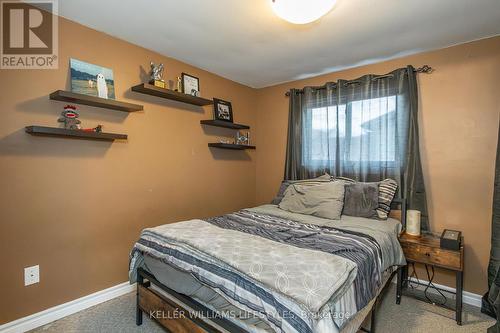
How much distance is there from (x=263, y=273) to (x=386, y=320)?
1515mm

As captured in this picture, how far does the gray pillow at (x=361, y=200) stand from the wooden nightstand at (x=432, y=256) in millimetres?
347

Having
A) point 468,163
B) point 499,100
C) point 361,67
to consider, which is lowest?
point 468,163

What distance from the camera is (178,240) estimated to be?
1.67 metres

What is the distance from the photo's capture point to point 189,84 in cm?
293

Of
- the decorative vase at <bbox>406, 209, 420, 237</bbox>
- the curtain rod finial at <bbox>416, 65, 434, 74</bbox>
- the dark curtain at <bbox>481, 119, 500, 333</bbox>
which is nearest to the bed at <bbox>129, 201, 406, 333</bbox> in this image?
the decorative vase at <bbox>406, 209, 420, 237</bbox>

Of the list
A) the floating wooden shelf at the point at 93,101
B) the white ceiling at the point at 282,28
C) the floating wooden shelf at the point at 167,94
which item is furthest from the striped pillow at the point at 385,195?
the floating wooden shelf at the point at 93,101

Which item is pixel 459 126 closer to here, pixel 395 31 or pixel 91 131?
pixel 395 31

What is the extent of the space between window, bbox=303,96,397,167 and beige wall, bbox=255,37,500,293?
1.01 feet

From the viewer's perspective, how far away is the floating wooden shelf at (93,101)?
6.39ft

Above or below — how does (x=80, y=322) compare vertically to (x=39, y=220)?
below

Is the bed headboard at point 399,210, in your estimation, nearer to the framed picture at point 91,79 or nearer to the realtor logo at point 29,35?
the framed picture at point 91,79

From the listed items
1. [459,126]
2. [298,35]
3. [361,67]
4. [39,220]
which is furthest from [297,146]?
[39,220]

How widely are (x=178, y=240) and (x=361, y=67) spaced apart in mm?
2700

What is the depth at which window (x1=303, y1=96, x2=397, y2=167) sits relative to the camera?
274 cm
